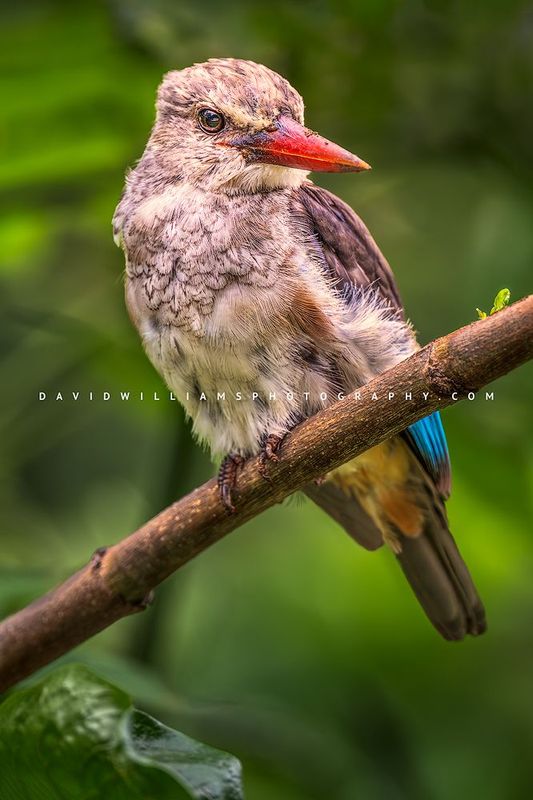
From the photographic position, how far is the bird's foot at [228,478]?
2398 millimetres

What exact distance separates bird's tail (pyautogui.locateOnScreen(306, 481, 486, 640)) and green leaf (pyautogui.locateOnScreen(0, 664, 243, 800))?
147cm

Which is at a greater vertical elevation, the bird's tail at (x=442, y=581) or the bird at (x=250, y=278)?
the bird at (x=250, y=278)

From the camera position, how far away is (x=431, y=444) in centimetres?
308

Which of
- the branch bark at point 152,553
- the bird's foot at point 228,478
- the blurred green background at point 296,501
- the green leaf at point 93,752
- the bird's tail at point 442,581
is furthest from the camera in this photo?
the blurred green background at point 296,501

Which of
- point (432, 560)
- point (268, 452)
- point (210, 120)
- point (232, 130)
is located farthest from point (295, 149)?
point (432, 560)

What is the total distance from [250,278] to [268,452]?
52 cm

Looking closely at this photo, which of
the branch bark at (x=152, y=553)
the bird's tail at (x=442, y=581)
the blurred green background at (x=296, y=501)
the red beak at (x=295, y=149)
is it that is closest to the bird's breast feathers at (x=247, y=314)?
the red beak at (x=295, y=149)

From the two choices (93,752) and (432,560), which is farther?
(432,560)

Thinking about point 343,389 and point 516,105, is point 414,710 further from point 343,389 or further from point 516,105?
point 516,105

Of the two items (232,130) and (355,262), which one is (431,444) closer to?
(355,262)

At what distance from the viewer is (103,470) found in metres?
4.44

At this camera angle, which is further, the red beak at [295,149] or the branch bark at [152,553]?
the red beak at [295,149]

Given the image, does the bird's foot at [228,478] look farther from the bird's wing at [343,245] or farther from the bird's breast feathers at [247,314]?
the bird's wing at [343,245]

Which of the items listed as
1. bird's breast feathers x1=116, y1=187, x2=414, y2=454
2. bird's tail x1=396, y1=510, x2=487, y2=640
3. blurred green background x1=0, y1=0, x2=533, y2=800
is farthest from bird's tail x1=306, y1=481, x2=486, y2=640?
bird's breast feathers x1=116, y1=187, x2=414, y2=454
